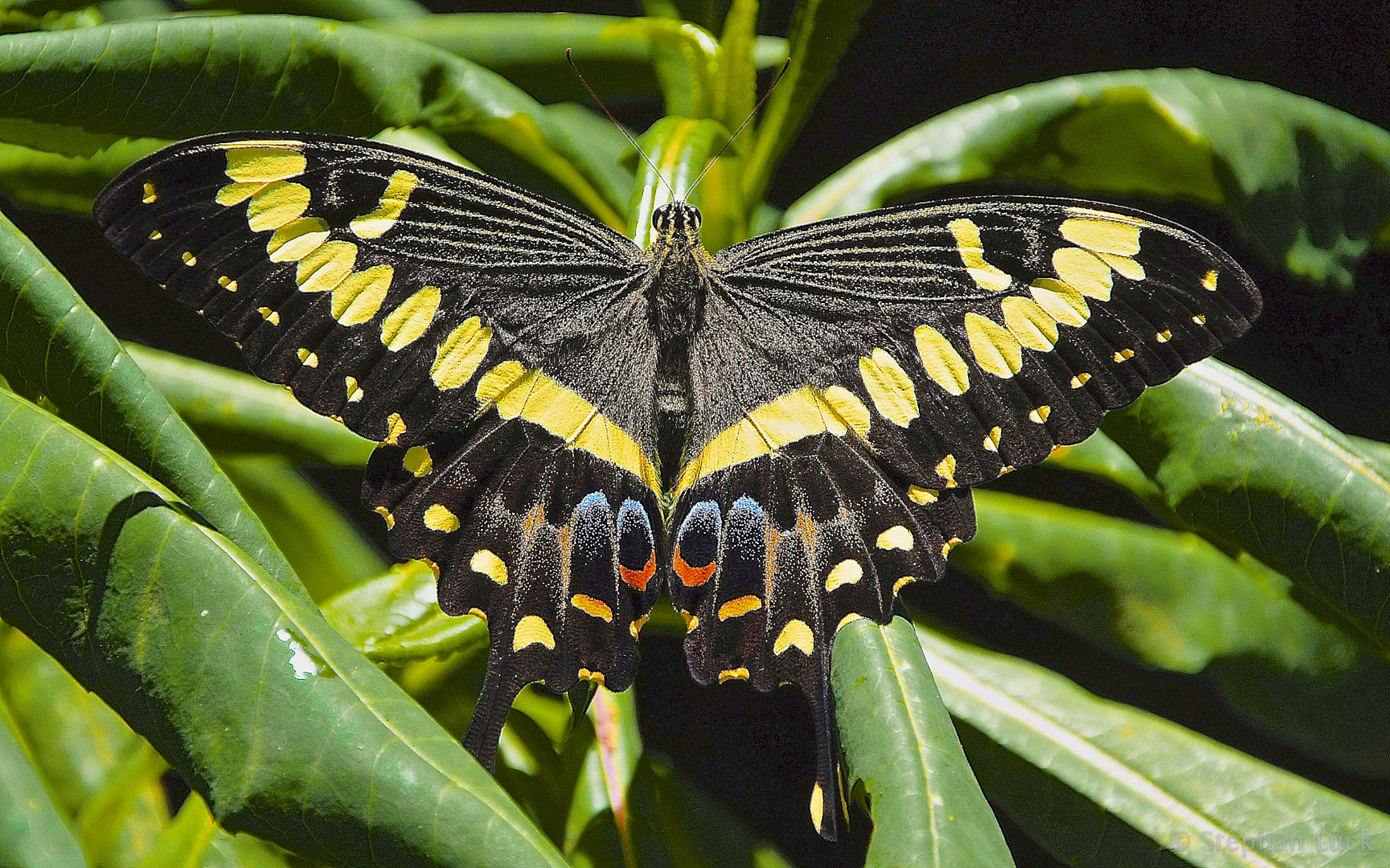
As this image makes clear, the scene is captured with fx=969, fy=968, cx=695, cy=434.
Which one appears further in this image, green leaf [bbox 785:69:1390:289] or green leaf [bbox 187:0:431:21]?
green leaf [bbox 187:0:431:21]

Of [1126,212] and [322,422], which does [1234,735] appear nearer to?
[1126,212]

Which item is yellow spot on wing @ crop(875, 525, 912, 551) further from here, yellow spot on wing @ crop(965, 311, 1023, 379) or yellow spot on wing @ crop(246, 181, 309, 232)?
yellow spot on wing @ crop(246, 181, 309, 232)

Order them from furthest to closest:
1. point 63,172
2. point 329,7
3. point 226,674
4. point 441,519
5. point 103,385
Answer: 1. point 329,7
2. point 63,172
3. point 441,519
4. point 103,385
5. point 226,674

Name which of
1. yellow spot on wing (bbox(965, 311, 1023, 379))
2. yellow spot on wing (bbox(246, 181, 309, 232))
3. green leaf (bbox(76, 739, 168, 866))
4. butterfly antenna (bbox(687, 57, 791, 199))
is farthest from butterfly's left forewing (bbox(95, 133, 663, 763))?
green leaf (bbox(76, 739, 168, 866))

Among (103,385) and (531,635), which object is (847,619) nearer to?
(531,635)

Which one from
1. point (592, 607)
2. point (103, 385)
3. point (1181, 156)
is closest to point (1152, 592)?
point (1181, 156)

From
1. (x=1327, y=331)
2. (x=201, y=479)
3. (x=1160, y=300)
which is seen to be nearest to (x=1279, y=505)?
(x=1160, y=300)

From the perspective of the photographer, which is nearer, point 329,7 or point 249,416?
point 249,416
